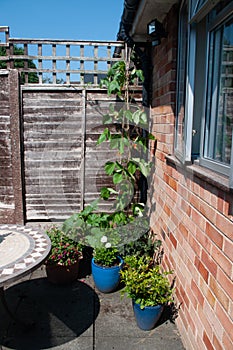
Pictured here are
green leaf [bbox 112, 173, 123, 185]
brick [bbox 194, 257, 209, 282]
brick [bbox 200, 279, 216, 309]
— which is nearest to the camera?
brick [bbox 200, 279, 216, 309]

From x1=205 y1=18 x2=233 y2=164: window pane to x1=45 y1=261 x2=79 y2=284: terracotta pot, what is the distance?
6.47 ft

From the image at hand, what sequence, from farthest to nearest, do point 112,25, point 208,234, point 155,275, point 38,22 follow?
point 38,22 → point 112,25 → point 155,275 → point 208,234

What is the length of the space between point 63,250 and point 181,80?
6.81 ft

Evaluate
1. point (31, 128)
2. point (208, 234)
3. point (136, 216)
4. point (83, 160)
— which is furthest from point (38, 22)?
point (208, 234)

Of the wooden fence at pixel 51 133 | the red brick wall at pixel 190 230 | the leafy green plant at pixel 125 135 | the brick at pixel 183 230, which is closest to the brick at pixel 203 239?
the red brick wall at pixel 190 230

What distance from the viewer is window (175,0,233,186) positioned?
154cm

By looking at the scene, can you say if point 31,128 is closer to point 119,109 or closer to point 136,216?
point 119,109

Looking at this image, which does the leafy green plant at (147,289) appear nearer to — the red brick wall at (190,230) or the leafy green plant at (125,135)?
the red brick wall at (190,230)

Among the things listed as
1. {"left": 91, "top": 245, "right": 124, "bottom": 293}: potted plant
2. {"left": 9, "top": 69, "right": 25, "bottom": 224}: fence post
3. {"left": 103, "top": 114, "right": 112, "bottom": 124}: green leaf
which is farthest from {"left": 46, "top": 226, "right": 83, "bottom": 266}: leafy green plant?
{"left": 103, "top": 114, "right": 112, "bottom": 124}: green leaf

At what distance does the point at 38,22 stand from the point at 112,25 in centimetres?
270

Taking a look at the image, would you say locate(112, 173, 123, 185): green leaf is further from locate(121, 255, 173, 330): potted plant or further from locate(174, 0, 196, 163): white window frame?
locate(174, 0, 196, 163): white window frame

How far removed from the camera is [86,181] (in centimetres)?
380

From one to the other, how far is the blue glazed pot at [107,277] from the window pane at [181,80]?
1388 mm

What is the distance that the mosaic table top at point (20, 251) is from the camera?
1761mm
